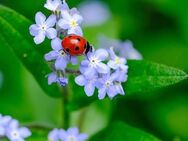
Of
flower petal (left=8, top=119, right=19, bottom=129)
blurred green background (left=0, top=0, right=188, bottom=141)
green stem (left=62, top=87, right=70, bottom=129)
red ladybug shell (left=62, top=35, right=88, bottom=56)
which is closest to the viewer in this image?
red ladybug shell (left=62, top=35, right=88, bottom=56)

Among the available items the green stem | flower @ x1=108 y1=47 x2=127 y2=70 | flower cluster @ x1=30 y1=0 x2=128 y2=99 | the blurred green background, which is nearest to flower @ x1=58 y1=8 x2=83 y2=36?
flower cluster @ x1=30 y1=0 x2=128 y2=99

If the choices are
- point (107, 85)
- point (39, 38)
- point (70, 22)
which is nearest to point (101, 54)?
point (107, 85)

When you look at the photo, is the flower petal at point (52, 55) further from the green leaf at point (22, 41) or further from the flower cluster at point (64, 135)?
the flower cluster at point (64, 135)

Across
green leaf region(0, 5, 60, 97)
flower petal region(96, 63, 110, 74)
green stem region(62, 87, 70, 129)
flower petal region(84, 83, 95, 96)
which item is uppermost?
green leaf region(0, 5, 60, 97)

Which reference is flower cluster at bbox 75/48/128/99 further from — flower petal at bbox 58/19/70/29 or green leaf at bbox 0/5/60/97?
green leaf at bbox 0/5/60/97

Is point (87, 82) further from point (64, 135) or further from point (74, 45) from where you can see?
point (64, 135)

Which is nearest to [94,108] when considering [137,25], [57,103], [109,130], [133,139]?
[57,103]
